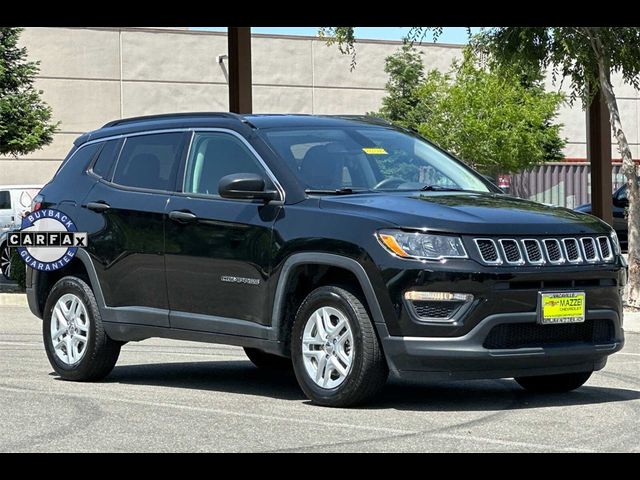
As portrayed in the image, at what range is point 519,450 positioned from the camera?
7098mm

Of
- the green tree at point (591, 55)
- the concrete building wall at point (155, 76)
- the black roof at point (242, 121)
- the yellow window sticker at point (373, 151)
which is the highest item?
the concrete building wall at point (155, 76)

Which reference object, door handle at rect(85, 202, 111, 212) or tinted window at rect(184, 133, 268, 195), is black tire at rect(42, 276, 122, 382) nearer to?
door handle at rect(85, 202, 111, 212)

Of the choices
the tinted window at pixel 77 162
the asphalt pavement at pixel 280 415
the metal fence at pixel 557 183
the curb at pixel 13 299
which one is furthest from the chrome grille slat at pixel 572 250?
the metal fence at pixel 557 183

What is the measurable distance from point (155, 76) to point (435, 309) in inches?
1782

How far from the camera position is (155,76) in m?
52.6

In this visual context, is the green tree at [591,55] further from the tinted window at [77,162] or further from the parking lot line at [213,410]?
the parking lot line at [213,410]

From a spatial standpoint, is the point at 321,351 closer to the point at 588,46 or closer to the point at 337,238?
the point at 337,238

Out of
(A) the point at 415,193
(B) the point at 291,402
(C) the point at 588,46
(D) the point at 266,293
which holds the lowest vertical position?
(B) the point at 291,402

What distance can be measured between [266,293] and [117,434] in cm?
176

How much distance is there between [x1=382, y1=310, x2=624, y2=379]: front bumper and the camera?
8344mm

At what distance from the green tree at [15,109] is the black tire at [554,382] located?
20.7 m

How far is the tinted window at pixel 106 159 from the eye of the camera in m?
10.8

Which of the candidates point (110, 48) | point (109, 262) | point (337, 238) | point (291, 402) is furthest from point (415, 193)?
point (110, 48)

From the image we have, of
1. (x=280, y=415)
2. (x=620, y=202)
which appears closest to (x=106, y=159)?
(x=280, y=415)
